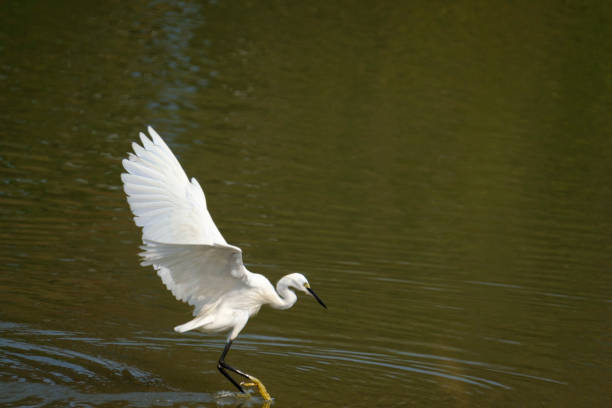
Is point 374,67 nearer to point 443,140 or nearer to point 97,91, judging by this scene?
point 443,140

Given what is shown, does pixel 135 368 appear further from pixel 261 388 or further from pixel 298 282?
pixel 298 282

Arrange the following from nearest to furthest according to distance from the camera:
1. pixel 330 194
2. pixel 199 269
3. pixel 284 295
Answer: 1. pixel 199 269
2. pixel 284 295
3. pixel 330 194

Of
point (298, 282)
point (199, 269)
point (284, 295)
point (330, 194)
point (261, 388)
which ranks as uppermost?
point (330, 194)

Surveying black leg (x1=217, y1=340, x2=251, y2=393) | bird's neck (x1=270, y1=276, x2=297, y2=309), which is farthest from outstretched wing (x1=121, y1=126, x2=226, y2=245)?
black leg (x1=217, y1=340, x2=251, y2=393)

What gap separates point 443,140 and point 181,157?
17.3 feet

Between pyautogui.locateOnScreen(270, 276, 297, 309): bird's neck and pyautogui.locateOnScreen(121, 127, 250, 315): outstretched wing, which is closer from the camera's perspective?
pyautogui.locateOnScreen(121, 127, 250, 315): outstretched wing

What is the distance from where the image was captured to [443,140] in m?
18.1

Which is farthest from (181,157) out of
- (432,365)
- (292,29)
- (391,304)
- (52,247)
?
(292,29)

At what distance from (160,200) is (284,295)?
1.25 meters

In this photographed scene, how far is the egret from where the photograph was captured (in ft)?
25.7

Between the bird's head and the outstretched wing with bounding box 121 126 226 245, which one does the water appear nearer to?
the bird's head

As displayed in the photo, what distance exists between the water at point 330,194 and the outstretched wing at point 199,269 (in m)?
0.70

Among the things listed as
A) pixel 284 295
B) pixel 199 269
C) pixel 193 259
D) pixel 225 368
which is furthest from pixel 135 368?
pixel 284 295

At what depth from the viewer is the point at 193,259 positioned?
7566 mm
